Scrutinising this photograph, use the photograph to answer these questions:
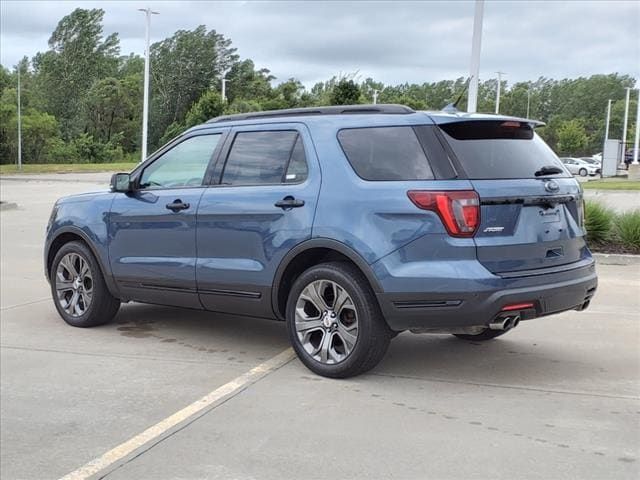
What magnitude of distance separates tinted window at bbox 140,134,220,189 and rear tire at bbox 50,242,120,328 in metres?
0.99

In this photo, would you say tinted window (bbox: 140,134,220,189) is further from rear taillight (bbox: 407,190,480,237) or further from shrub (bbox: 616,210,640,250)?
shrub (bbox: 616,210,640,250)

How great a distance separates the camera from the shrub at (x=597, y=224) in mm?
11242

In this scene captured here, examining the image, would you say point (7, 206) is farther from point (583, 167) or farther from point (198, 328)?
point (583, 167)

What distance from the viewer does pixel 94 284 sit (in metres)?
6.70

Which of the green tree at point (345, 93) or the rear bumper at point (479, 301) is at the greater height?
the green tree at point (345, 93)

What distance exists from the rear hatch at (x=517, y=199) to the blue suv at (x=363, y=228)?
1cm

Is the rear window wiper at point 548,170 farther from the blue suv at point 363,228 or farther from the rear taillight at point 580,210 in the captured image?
the rear taillight at point 580,210

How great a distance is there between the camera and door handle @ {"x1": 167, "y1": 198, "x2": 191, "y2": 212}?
5.88 meters

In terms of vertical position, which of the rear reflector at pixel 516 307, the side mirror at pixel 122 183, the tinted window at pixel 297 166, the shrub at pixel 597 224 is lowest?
the rear reflector at pixel 516 307

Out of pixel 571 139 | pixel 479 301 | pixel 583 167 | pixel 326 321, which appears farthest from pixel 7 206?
A: pixel 571 139

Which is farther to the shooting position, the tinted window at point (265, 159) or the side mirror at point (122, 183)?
the side mirror at point (122, 183)

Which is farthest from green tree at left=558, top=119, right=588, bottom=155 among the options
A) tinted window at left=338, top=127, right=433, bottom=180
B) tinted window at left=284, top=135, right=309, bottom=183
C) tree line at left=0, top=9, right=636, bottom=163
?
tinted window at left=338, top=127, right=433, bottom=180

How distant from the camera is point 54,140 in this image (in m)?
58.4

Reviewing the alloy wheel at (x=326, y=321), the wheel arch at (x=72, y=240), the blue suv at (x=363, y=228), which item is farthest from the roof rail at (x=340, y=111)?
the wheel arch at (x=72, y=240)
